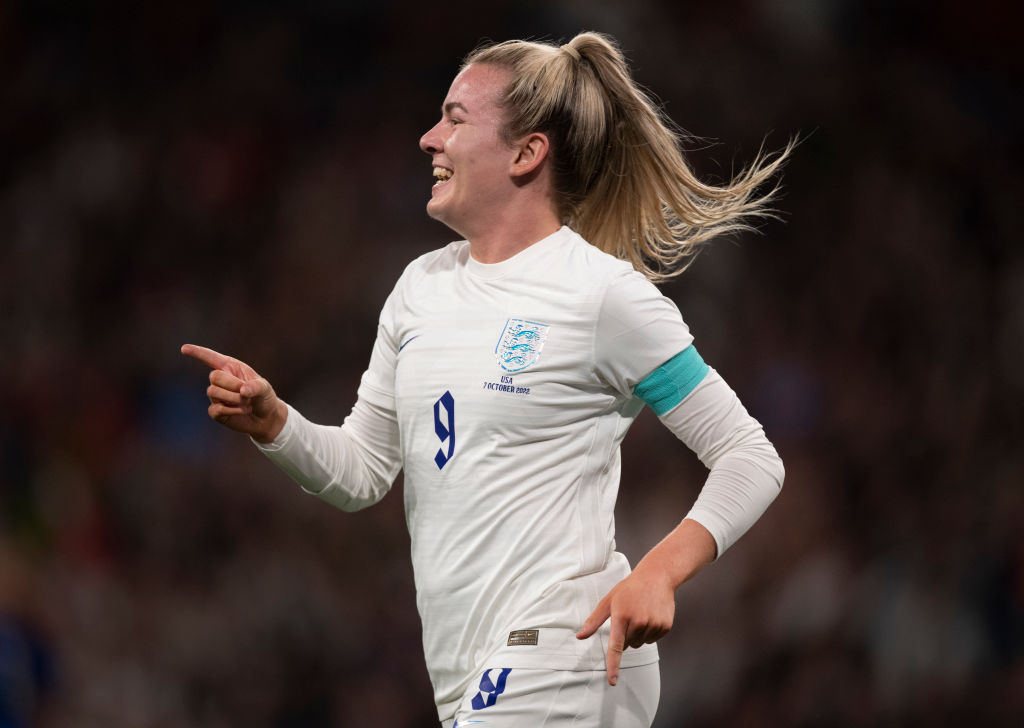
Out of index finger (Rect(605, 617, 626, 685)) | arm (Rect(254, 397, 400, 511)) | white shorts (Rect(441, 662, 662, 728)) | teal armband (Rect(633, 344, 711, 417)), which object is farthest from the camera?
arm (Rect(254, 397, 400, 511))

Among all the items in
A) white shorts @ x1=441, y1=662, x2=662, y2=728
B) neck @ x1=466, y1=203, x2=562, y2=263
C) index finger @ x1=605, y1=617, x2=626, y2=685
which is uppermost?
neck @ x1=466, y1=203, x2=562, y2=263

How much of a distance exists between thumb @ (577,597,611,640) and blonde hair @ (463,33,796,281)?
91 cm

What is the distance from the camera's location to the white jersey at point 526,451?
2129 mm

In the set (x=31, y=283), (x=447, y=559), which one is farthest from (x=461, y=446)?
(x=31, y=283)

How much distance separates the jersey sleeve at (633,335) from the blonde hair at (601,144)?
406mm

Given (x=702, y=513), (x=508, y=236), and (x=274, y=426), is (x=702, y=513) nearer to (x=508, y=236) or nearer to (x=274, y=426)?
(x=508, y=236)

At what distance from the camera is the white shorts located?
2.05 m

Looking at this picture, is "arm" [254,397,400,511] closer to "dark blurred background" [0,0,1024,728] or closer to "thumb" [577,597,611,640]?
"thumb" [577,597,611,640]

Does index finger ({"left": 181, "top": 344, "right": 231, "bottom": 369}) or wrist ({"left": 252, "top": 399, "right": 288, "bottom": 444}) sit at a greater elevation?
index finger ({"left": 181, "top": 344, "right": 231, "bottom": 369})

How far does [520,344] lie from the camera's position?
7.23ft

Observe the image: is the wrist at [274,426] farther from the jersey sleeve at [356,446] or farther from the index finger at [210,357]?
the index finger at [210,357]

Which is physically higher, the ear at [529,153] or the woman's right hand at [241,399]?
the ear at [529,153]

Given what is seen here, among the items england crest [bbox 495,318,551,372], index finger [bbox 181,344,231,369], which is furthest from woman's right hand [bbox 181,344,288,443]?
england crest [bbox 495,318,551,372]

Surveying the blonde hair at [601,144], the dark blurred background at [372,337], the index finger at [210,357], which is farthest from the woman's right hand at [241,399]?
the dark blurred background at [372,337]
